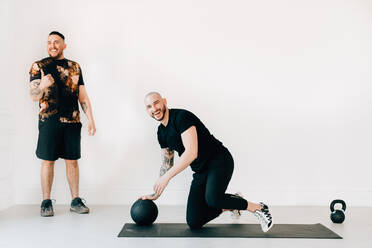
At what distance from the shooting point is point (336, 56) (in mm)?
4598

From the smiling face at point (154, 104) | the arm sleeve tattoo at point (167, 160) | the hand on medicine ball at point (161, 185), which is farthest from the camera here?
the arm sleeve tattoo at point (167, 160)

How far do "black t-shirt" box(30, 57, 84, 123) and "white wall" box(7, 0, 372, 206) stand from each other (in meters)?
0.50

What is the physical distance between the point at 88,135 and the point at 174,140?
5.66 ft

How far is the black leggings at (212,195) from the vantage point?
3.16m

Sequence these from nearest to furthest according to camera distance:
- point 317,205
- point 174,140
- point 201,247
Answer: point 201,247
point 174,140
point 317,205

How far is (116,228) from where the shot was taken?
10.8ft

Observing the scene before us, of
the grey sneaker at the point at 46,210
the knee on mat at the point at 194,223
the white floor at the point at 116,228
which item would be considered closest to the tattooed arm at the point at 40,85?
the grey sneaker at the point at 46,210

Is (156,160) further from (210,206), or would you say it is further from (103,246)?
(103,246)

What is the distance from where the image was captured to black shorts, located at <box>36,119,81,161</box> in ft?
12.8

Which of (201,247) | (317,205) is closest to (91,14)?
(201,247)

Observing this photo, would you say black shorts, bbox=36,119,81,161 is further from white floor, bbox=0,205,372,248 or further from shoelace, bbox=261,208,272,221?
shoelace, bbox=261,208,272,221

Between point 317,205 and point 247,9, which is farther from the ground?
point 247,9

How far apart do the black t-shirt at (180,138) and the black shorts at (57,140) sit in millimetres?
A: 1193

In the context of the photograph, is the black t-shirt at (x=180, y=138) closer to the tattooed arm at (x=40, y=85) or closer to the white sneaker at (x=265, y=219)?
the white sneaker at (x=265, y=219)
